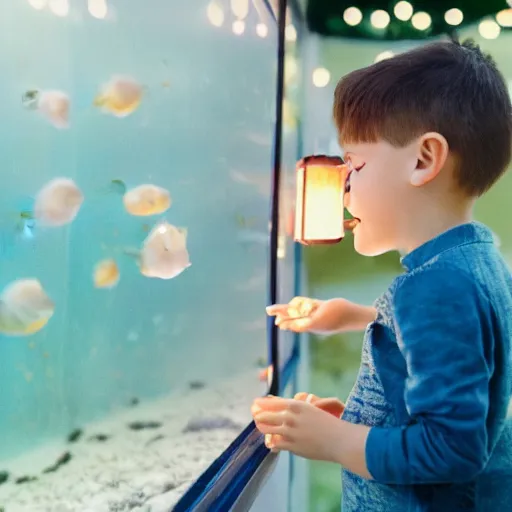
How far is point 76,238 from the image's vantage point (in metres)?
0.90

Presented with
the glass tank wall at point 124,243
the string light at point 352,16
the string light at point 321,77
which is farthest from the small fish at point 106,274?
the string light at point 352,16

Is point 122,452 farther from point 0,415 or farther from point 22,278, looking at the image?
point 22,278

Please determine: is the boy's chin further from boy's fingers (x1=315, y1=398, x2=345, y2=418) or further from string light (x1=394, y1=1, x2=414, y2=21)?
string light (x1=394, y1=1, x2=414, y2=21)

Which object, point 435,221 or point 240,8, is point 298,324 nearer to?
point 435,221

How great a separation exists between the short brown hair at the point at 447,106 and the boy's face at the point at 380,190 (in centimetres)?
2

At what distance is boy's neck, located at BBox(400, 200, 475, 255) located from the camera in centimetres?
89

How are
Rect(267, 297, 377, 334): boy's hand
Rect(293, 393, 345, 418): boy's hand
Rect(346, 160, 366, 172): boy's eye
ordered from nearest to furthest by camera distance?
1. Rect(346, 160, 366, 172): boy's eye
2. Rect(293, 393, 345, 418): boy's hand
3. Rect(267, 297, 377, 334): boy's hand

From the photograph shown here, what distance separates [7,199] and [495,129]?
694 millimetres

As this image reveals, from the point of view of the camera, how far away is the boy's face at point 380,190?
2.96 feet

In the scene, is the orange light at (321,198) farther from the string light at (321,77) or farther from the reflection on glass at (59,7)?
the reflection on glass at (59,7)

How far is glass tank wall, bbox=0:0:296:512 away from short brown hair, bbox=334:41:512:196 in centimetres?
38

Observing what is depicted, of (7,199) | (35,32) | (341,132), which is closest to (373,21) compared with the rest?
(341,132)

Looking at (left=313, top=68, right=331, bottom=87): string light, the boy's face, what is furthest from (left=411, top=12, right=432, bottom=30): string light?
the boy's face

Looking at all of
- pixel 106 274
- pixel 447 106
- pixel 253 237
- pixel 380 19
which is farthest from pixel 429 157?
pixel 380 19
